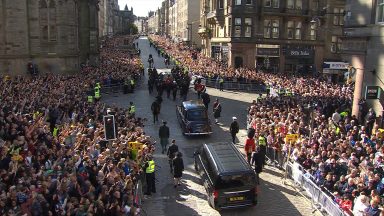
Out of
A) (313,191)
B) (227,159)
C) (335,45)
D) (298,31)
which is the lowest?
(313,191)

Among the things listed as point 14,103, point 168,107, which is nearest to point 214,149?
point 14,103

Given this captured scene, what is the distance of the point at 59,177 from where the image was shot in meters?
11.6

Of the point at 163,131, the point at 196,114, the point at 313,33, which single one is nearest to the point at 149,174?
the point at 163,131

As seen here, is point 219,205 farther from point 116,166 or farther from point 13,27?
point 13,27

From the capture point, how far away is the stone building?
38188 millimetres

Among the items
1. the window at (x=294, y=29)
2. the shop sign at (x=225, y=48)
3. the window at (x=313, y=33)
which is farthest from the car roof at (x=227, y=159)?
the window at (x=313, y=33)

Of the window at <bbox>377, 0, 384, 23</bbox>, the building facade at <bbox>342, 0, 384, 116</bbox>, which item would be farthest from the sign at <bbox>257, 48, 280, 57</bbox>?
the window at <bbox>377, 0, 384, 23</bbox>

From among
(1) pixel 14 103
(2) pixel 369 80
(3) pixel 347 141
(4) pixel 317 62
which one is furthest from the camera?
(4) pixel 317 62

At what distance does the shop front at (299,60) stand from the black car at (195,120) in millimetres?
28207

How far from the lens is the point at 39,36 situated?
40.0 m

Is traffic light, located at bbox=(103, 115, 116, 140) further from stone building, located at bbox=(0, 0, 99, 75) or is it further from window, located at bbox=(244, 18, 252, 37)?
window, located at bbox=(244, 18, 252, 37)

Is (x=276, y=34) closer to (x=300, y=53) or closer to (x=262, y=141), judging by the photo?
(x=300, y=53)

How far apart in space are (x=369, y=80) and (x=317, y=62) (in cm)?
2946

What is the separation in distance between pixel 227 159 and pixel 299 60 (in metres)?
38.4
